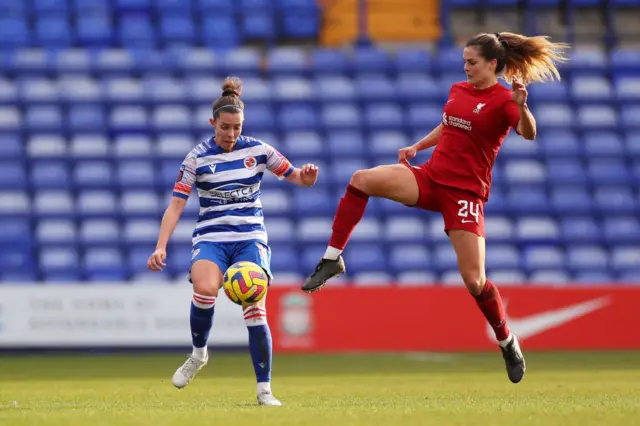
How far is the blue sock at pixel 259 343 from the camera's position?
21.2ft

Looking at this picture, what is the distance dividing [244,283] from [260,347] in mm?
440

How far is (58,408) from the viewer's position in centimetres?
624

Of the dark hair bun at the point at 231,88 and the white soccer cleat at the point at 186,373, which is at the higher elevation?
the dark hair bun at the point at 231,88

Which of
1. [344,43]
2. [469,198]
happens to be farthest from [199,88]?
[469,198]

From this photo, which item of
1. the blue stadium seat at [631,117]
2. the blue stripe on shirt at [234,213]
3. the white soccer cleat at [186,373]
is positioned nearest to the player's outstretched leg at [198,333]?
the white soccer cleat at [186,373]

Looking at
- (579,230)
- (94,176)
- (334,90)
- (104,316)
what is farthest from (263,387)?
(334,90)

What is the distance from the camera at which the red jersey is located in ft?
21.9

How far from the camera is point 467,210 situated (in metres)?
6.72

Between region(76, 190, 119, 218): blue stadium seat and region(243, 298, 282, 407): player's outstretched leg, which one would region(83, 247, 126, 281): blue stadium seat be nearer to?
region(76, 190, 119, 218): blue stadium seat

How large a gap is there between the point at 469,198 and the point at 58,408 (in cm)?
285

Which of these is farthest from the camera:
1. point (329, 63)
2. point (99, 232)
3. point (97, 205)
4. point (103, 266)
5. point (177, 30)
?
point (177, 30)

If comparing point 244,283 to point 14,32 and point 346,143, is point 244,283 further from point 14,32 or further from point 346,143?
point 14,32

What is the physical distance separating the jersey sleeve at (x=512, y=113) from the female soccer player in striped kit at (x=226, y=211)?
1.26 m

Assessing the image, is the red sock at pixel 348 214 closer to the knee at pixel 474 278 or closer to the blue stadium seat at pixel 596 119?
the knee at pixel 474 278
